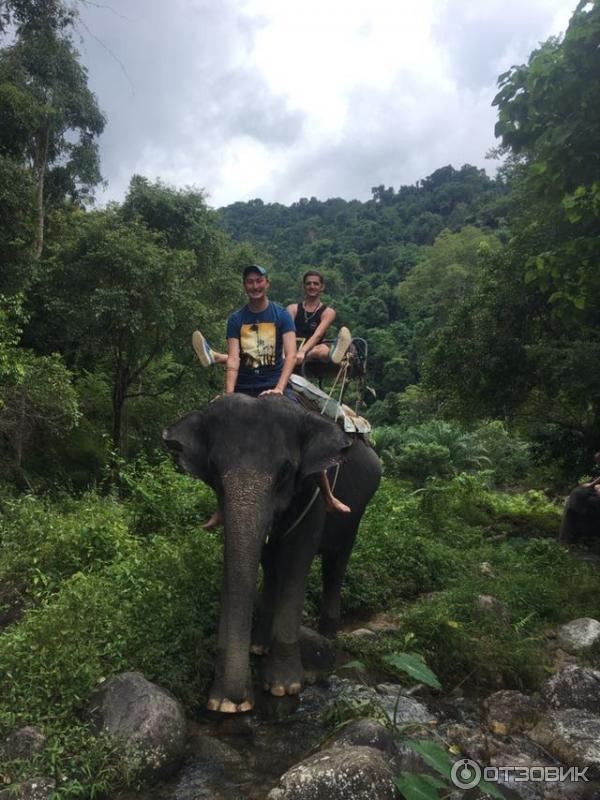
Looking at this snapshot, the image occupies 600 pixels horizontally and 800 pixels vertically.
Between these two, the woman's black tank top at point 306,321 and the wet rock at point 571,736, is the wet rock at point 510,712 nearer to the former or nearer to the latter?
the wet rock at point 571,736

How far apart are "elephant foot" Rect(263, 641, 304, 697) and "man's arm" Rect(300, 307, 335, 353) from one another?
2435mm

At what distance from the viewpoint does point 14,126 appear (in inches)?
602

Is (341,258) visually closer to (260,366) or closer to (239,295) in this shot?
(239,295)

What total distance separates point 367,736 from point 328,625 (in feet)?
8.00

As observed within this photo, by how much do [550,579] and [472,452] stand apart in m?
15.6

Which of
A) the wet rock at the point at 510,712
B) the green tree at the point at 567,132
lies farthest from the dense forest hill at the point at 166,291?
the wet rock at the point at 510,712

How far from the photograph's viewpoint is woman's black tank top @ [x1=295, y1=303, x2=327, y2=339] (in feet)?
20.1

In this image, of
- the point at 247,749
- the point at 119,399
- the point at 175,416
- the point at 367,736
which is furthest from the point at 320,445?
the point at 175,416

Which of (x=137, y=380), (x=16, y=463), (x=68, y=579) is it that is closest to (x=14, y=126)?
(x=137, y=380)

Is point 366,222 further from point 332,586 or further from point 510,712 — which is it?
point 510,712

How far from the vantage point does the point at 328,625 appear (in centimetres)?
631

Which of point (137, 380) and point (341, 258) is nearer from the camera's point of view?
point (137, 380)

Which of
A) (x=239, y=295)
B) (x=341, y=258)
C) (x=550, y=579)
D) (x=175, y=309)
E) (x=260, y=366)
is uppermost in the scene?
(x=341, y=258)
